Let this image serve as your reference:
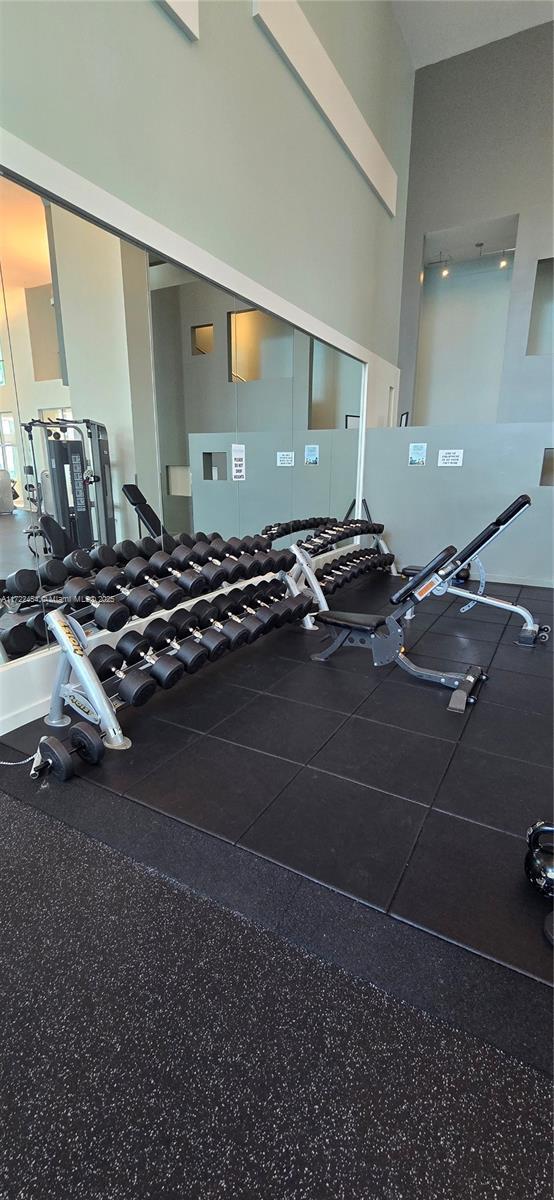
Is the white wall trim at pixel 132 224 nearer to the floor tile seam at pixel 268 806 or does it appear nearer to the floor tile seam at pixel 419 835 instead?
the floor tile seam at pixel 268 806

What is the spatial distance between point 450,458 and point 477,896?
411 cm

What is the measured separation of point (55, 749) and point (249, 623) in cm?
108

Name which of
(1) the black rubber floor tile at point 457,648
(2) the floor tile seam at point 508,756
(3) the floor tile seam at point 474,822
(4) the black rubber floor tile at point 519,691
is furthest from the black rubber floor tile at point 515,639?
(3) the floor tile seam at point 474,822

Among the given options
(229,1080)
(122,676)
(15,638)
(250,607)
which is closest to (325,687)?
(250,607)

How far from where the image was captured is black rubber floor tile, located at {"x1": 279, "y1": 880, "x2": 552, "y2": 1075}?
100 centimetres

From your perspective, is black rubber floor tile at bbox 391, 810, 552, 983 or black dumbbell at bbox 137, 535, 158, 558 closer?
black rubber floor tile at bbox 391, 810, 552, 983

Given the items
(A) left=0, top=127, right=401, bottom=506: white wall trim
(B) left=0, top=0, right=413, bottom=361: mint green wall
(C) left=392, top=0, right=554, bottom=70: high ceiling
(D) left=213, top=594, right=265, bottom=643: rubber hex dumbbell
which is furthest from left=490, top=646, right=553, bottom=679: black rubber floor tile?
(C) left=392, top=0, right=554, bottom=70: high ceiling

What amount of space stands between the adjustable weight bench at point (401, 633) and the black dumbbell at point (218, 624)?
1.67 feet

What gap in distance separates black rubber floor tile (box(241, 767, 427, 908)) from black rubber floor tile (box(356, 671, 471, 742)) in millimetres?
508

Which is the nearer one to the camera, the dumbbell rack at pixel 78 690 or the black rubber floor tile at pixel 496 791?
the black rubber floor tile at pixel 496 791

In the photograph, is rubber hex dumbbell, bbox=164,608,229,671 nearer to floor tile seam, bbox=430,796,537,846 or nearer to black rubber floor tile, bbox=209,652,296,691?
black rubber floor tile, bbox=209,652,296,691

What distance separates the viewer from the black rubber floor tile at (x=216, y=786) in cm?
158

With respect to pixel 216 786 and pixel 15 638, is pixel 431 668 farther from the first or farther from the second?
pixel 15 638

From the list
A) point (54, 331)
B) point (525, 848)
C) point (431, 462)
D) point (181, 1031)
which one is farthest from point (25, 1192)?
point (431, 462)
